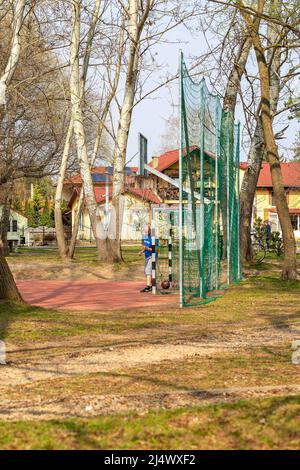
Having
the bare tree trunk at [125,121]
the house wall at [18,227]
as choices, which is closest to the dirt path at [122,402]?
the bare tree trunk at [125,121]

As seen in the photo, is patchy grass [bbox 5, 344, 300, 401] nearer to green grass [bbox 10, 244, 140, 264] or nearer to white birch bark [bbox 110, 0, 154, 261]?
white birch bark [bbox 110, 0, 154, 261]

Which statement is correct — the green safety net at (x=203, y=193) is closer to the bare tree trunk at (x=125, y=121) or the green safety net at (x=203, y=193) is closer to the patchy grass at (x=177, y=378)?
the bare tree trunk at (x=125, y=121)

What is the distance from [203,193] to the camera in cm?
1789

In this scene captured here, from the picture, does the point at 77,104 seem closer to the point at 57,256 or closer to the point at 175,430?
the point at 57,256

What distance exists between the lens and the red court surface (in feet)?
55.9

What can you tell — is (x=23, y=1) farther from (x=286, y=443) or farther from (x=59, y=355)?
(x=286, y=443)

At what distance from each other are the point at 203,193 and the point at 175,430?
12.3 meters

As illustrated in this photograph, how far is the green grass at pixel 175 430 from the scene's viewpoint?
18.1ft

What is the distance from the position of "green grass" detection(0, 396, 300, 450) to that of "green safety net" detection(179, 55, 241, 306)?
29.8ft

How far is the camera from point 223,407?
21.4 ft

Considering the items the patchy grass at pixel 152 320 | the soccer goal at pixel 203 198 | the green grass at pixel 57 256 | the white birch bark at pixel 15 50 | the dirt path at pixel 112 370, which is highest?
the white birch bark at pixel 15 50

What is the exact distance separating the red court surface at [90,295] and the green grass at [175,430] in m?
9.95

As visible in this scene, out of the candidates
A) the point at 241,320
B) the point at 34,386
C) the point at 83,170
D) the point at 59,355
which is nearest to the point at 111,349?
the point at 59,355

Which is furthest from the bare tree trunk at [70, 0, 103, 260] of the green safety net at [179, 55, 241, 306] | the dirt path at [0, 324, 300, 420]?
the dirt path at [0, 324, 300, 420]
